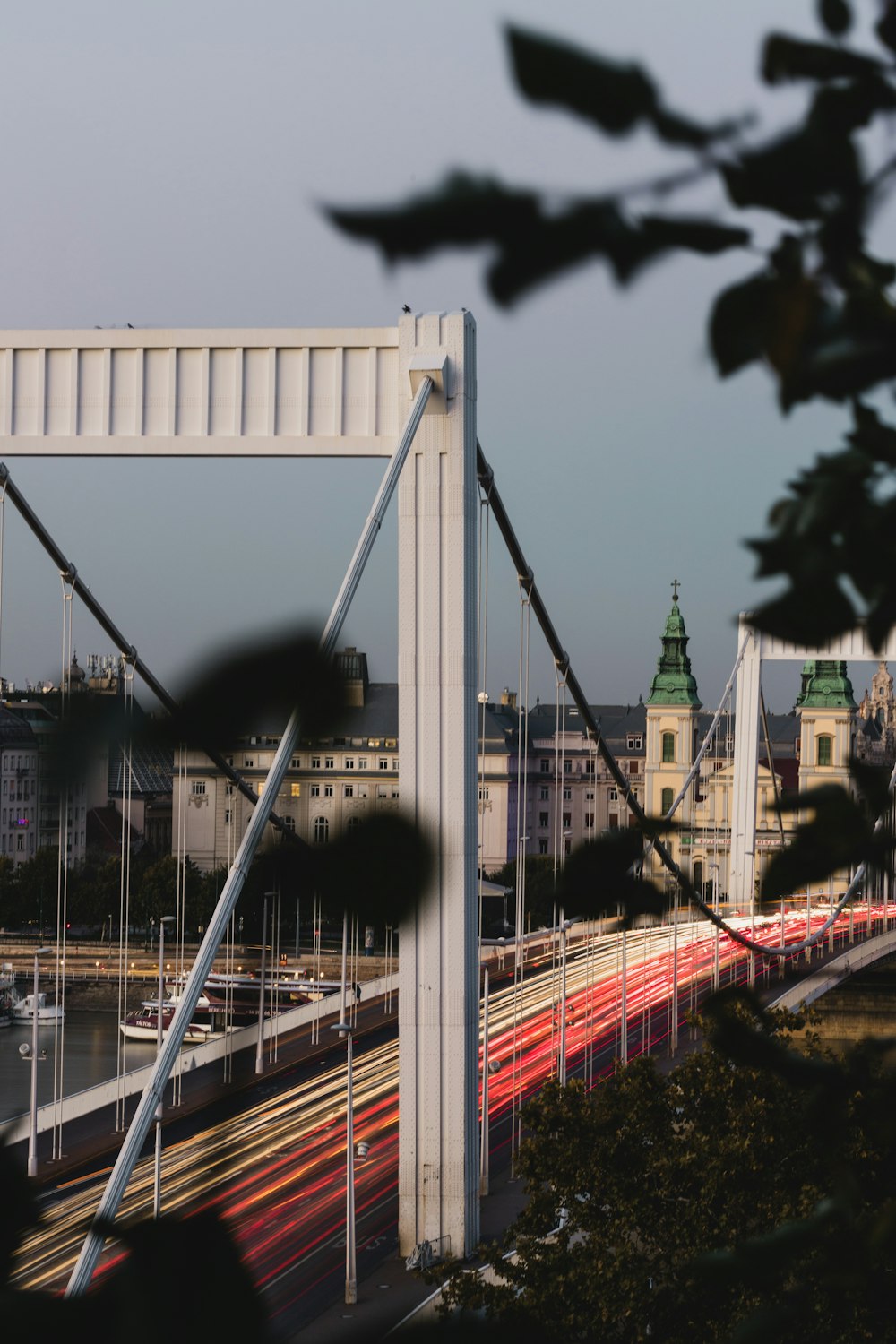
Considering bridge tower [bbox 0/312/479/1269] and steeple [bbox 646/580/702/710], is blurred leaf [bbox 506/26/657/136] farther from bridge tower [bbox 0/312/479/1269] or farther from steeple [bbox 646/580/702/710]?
steeple [bbox 646/580/702/710]

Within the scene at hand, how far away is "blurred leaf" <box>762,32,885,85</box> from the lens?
1.09 meters

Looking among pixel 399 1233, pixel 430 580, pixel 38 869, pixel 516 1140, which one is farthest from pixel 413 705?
pixel 516 1140

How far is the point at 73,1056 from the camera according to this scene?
4503 centimetres

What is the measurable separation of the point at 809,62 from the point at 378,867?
59 centimetres

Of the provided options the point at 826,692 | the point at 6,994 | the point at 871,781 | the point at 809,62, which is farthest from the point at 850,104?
the point at 826,692

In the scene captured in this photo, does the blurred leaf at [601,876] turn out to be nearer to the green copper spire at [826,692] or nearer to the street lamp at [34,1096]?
the street lamp at [34,1096]

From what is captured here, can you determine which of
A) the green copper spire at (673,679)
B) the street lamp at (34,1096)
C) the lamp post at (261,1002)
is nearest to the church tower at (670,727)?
the green copper spire at (673,679)

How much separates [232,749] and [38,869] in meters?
0.91

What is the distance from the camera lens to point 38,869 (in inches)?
80.3

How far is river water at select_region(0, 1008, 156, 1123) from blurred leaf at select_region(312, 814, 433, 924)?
3082 cm

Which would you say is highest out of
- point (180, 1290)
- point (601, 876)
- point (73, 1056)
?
point (601, 876)

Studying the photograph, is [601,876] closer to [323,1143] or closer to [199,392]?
[199,392]

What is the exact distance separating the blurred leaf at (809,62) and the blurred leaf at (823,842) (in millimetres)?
509

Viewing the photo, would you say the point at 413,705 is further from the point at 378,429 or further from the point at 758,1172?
the point at 758,1172
